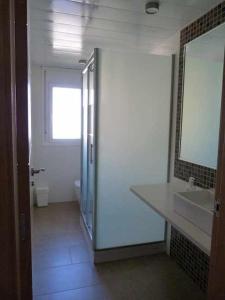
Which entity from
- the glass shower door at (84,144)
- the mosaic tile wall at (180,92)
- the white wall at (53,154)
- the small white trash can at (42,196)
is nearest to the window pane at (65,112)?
the white wall at (53,154)

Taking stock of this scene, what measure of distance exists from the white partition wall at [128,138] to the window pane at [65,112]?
2003 mm

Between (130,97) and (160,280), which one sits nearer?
(160,280)

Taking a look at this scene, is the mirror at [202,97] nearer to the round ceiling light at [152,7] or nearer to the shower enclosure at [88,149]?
the round ceiling light at [152,7]

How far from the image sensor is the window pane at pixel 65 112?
4.27 m

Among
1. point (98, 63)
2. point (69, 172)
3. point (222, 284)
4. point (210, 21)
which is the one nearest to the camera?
→ point (222, 284)

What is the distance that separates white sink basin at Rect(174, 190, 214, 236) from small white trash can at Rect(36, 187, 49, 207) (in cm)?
284

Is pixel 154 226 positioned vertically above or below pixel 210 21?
below

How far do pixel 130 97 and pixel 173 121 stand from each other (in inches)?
21.2

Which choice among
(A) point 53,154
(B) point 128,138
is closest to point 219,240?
(B) point 128,138

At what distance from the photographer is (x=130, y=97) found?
8.18ft

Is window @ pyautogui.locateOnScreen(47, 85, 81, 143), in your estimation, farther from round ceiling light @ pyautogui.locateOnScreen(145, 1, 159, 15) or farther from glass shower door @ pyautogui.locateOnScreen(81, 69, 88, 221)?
round ceiling light @ pyautogui.locateOnScreen(145, 1, 159, 15)

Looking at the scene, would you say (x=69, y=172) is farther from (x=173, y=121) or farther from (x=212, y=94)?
(x=212, y=94)

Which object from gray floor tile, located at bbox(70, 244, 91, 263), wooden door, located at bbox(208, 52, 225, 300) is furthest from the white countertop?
gray floor tile, located at bbox(70, 244, 91, 263)

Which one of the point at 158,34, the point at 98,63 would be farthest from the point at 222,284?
the point at 158,34
